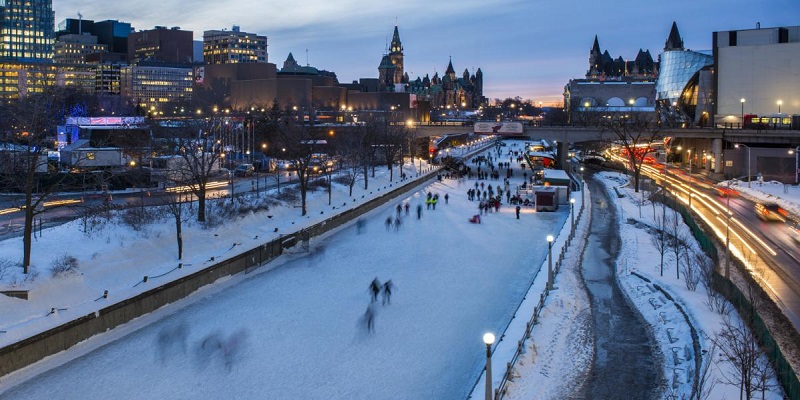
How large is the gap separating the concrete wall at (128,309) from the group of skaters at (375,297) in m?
5.99

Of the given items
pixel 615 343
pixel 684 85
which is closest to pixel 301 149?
pixel 615 343

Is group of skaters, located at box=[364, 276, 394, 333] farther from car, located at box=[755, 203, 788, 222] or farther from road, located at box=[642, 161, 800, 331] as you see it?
car, located at box=[755, 203, 788, 222]

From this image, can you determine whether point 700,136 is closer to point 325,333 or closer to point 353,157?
point 353,157

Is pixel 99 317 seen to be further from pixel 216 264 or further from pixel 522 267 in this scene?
pixel 522 267

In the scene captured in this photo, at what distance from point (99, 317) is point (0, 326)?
260cm

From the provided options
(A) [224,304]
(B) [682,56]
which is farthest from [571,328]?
(B) [682,56]

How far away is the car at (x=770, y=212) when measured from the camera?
3550cm

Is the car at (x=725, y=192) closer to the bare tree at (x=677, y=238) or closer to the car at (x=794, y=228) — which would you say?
the bare tree at (x=677, y=238)

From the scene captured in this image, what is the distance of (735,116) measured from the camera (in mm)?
76125

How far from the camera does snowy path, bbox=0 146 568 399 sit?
52.5 feet

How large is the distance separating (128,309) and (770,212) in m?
30.3

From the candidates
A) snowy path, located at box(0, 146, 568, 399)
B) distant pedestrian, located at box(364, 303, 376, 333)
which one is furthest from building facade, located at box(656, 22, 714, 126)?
distant pedestrian, located at box(364, 303, 376, 333)

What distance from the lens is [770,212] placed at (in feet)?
118

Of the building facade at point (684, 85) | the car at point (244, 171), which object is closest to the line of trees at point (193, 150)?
the car at point (244, 171)
